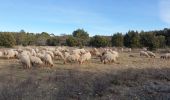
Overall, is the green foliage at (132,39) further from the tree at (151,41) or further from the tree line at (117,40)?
the tree at (151,41)

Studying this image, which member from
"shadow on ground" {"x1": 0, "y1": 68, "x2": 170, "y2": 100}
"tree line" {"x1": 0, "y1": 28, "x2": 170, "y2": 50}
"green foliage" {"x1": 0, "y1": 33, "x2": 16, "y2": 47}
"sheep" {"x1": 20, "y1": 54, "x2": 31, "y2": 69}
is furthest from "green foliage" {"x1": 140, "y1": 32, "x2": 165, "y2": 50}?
"shadow on ground" {"x1": 0, "y1": 68, "x2": 170, "y2": 100}

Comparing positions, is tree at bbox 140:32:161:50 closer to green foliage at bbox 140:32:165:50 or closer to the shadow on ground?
green foliage at bbox 140:32:165:50

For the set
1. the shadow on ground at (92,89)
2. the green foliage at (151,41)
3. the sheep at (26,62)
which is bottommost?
the shadow on ground at (92,89)

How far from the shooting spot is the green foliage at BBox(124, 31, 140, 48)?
219 feet

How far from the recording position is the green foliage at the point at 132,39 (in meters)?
66.8

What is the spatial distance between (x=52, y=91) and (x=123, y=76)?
4.56 m

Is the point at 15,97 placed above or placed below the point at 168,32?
below

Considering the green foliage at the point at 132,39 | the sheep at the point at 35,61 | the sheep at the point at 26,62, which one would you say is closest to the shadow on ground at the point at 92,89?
the sheep at the point at 26,62

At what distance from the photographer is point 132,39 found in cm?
6762

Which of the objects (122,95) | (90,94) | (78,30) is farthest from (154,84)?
(78,30)

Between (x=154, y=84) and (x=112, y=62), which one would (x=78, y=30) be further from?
(x=154, y=84)

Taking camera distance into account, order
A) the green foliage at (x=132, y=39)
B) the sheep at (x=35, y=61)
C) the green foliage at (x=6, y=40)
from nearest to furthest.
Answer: the sheep at (x=35, y=61)
the green foliage at (x=6, y=40)
the green foliage at (x=132, y=39)

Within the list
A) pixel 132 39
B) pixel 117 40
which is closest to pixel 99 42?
pixel 117 40

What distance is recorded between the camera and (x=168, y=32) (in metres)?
78.5
